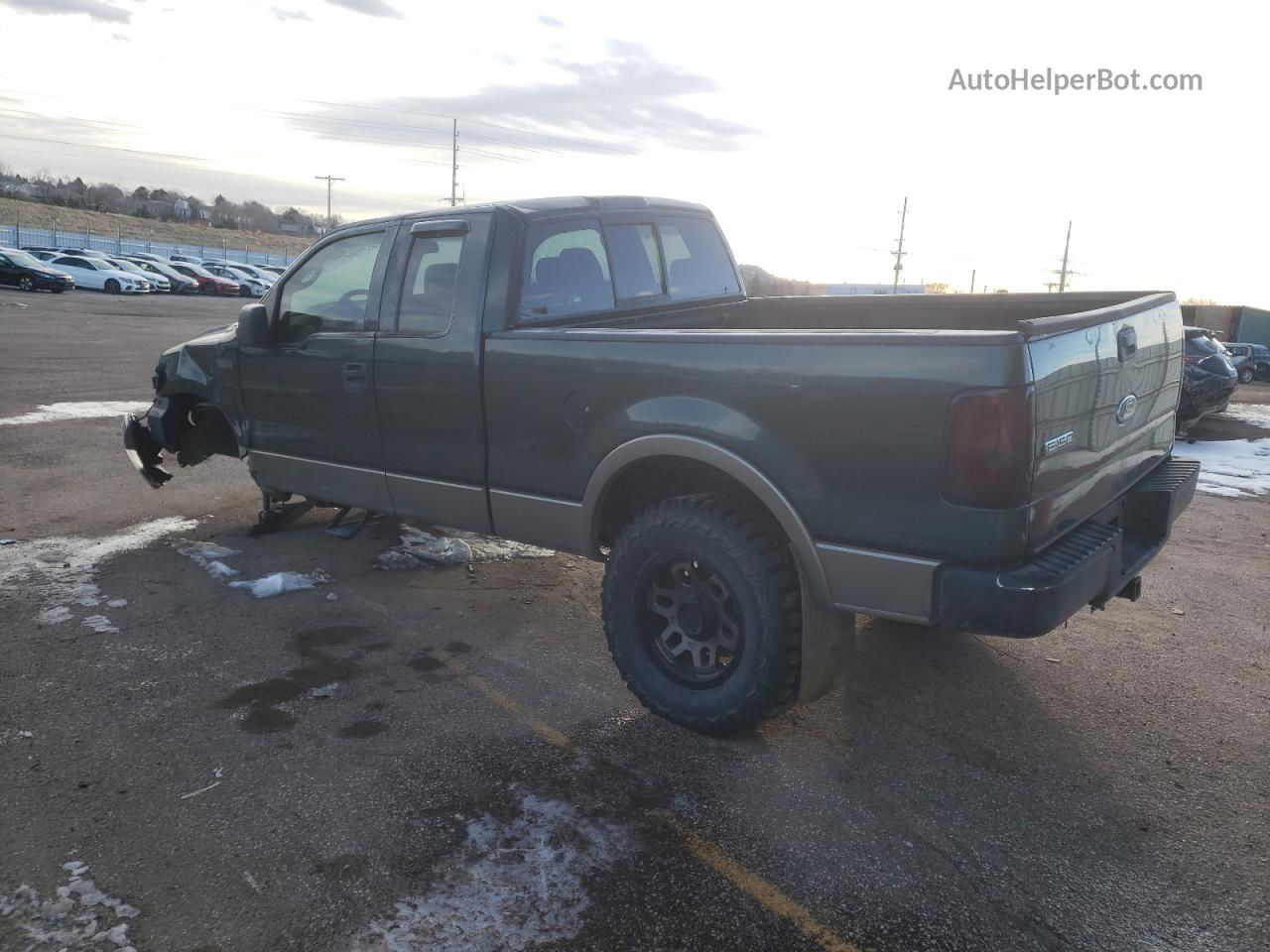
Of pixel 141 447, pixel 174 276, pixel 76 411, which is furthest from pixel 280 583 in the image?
pixel 174 276

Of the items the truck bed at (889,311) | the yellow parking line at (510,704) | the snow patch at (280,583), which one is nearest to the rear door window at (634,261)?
the truck bed at (889,311)

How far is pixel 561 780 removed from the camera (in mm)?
3352

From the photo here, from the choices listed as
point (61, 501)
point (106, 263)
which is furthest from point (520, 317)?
point (106, 263)

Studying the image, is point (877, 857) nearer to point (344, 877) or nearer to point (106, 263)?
point (344, 877)

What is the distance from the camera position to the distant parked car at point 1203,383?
12.6 meters

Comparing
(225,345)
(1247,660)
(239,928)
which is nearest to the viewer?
(239,928)

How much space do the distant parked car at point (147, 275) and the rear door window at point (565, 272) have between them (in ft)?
134

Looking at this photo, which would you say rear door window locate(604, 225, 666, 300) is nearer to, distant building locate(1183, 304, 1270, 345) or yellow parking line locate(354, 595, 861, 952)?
yellow parking line locate(354, 595, 861, 952)

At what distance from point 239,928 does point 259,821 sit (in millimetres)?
529

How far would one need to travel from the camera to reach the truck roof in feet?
14.4

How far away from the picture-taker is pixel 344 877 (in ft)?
9.18

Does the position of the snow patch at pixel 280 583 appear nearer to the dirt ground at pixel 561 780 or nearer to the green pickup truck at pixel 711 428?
the dirt ground at pixel 561 780

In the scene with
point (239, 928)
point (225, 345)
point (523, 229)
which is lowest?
point (239, 928)

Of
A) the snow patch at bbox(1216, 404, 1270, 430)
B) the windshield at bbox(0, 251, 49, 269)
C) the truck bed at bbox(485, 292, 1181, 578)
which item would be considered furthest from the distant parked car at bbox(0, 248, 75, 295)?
the truck bed at bbox(485, 292, 1181, 578)
